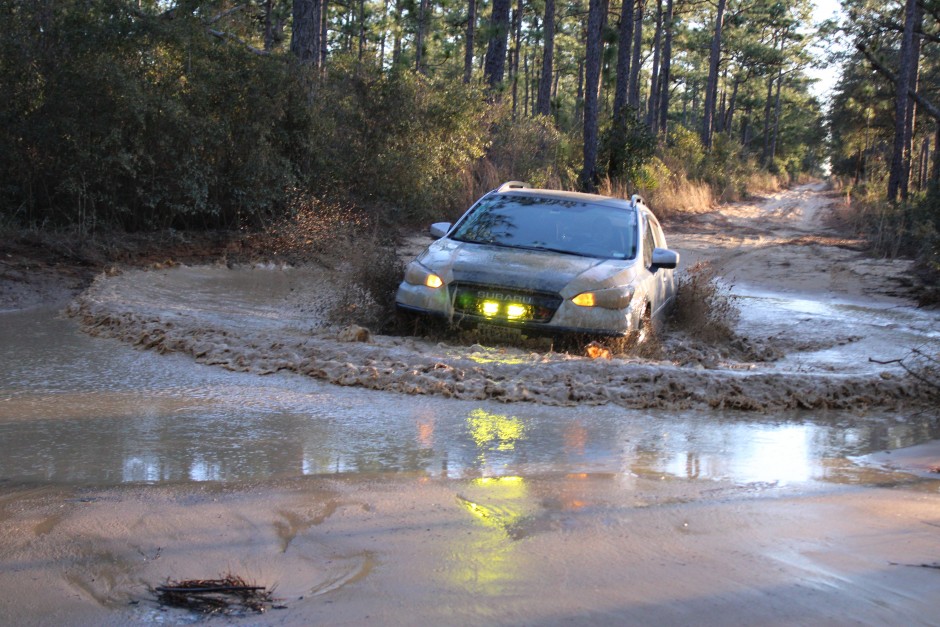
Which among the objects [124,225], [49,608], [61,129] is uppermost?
[61,129]

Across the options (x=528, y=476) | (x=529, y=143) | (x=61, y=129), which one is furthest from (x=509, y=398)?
(x=529, y=143)

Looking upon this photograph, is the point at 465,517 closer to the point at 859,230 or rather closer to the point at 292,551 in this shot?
the point at 292,551

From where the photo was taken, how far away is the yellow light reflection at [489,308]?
754cm

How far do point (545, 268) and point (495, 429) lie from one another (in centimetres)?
250

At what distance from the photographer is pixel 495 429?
554 centimetres

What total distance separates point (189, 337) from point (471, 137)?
12.2 meters

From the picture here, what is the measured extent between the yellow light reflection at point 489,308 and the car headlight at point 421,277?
413mm

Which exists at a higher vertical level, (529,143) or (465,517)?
(529,143)

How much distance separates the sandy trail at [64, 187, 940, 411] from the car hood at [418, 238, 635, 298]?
579mm

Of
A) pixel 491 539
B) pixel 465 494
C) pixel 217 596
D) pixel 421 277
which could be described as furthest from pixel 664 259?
pixel 217 596

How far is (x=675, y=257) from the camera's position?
8664mm

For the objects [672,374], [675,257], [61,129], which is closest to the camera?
[672,374]

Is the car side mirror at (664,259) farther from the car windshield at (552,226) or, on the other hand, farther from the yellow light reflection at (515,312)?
the yellow light reflection at (515,312)

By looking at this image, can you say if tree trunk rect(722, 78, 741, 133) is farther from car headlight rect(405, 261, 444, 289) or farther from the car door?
car headlight rect(405, 261, 444, 289)
